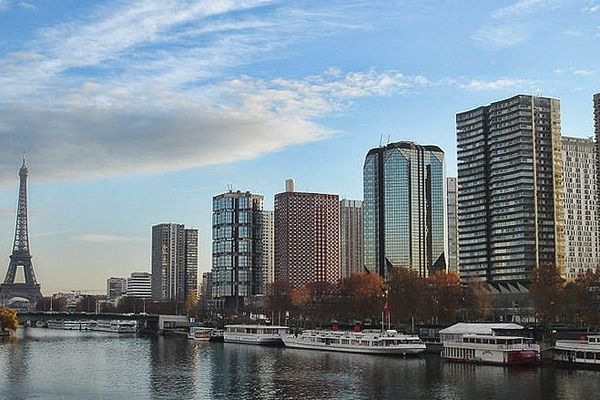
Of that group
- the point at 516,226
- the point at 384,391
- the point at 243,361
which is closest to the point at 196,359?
the point at 243,361

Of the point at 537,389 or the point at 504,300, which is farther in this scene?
the point at 504,300

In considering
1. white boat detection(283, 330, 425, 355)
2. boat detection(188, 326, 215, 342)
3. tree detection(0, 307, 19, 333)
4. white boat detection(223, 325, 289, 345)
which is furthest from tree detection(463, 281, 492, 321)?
tree detection(0, 307, 19, 333)

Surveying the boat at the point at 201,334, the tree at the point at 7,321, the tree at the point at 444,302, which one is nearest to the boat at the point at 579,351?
the tree at the point at 444,302

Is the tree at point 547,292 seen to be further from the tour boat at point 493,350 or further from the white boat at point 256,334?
the white boat at point 256,334

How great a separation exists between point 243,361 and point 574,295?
49.5 meters

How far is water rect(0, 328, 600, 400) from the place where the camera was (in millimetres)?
74438

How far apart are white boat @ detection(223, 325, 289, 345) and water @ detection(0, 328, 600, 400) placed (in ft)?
85.8

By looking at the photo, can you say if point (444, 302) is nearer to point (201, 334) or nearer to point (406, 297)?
point (406, 297)

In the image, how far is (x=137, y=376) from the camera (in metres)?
92.1

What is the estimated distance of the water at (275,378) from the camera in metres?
74.4

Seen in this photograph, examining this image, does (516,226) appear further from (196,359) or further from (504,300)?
(196,359)

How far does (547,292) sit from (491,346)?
2905cm

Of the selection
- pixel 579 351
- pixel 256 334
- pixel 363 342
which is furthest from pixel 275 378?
pixel 256 334

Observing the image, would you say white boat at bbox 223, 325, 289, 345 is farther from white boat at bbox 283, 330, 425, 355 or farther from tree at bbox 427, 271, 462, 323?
tree at bbox 427, 271, 462, 323
